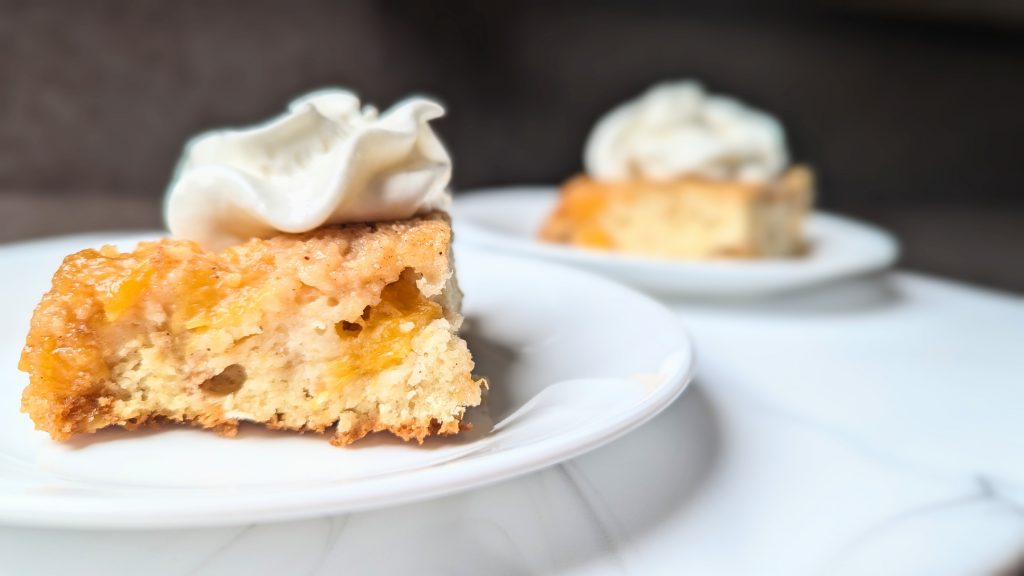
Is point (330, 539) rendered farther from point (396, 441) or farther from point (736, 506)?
point (736, 506)

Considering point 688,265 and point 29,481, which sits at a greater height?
point 29,481

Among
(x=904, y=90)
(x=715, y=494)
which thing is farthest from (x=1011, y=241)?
(x=715, y=494)

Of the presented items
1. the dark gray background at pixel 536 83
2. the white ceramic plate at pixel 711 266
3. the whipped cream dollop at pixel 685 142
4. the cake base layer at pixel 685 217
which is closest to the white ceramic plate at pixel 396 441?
the white ceramic plate at pixel 711 266

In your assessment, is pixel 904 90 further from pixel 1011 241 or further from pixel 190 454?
pixel 190 454

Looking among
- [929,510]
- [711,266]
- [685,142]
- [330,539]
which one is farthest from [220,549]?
[685,142]

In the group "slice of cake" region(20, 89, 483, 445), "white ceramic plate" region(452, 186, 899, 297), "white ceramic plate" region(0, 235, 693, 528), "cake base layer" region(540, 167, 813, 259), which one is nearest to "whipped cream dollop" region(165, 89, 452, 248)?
"slice of cake" region(20, 89, 483, 445)

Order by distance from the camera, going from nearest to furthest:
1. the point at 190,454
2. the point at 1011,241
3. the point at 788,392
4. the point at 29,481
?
1. the point at 29,481
2. the point at 190,454
3. the point at 788,392
4. the point at 1011,241
